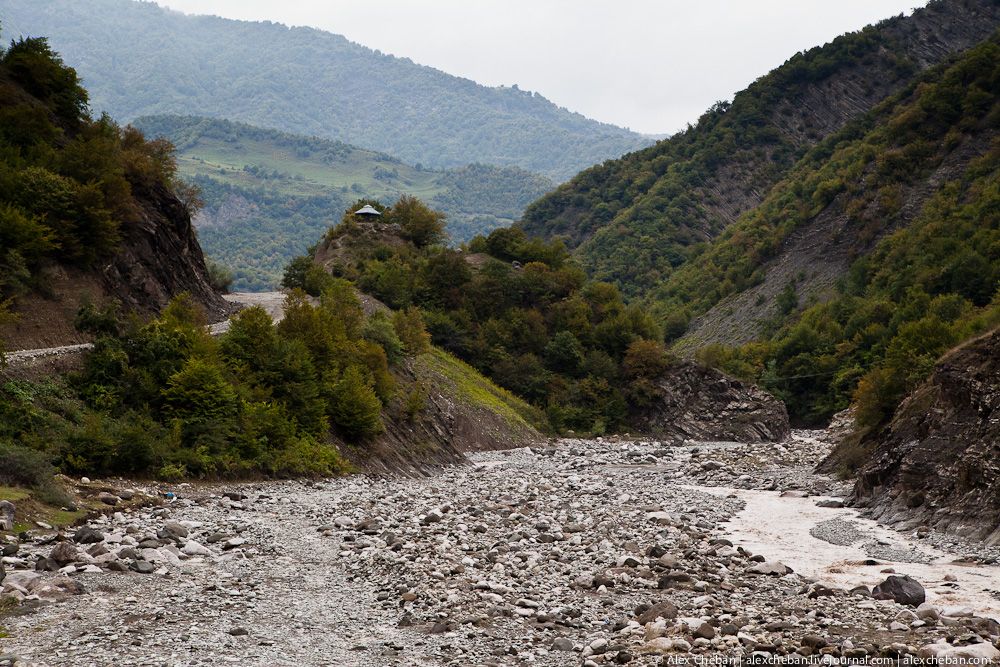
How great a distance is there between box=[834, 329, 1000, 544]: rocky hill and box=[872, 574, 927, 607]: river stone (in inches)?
238

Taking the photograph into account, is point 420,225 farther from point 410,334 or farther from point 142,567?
point 142,567

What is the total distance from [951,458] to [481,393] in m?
39.7

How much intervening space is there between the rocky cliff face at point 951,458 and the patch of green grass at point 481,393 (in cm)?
3264

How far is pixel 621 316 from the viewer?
75.8 m

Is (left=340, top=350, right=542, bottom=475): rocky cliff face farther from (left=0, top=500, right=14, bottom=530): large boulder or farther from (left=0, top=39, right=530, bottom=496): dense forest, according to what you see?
(left=0, top=500, right=14, bottom=530): large boulder

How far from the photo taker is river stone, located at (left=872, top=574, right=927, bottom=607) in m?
13.8

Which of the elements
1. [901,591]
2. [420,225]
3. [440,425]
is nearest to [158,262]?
[440,425]

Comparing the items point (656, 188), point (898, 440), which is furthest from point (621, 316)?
point (656, 188)

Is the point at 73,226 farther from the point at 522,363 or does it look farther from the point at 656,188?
the point at 656,188

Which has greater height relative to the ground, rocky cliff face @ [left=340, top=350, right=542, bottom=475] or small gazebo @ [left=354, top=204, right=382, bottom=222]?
small gazebo @ [left=354, top=204, right=382, bottom=222]

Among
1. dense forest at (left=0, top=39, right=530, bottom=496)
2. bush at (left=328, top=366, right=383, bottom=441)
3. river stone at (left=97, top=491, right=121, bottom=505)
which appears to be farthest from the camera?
bush at (left=328, top=366, right=383, bottom=441)

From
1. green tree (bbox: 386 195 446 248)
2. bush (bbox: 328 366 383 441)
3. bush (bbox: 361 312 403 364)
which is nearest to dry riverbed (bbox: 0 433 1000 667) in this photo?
bush (bbox: 328 366 383 441)

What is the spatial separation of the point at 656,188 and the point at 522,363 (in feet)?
304

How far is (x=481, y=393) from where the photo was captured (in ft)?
199
